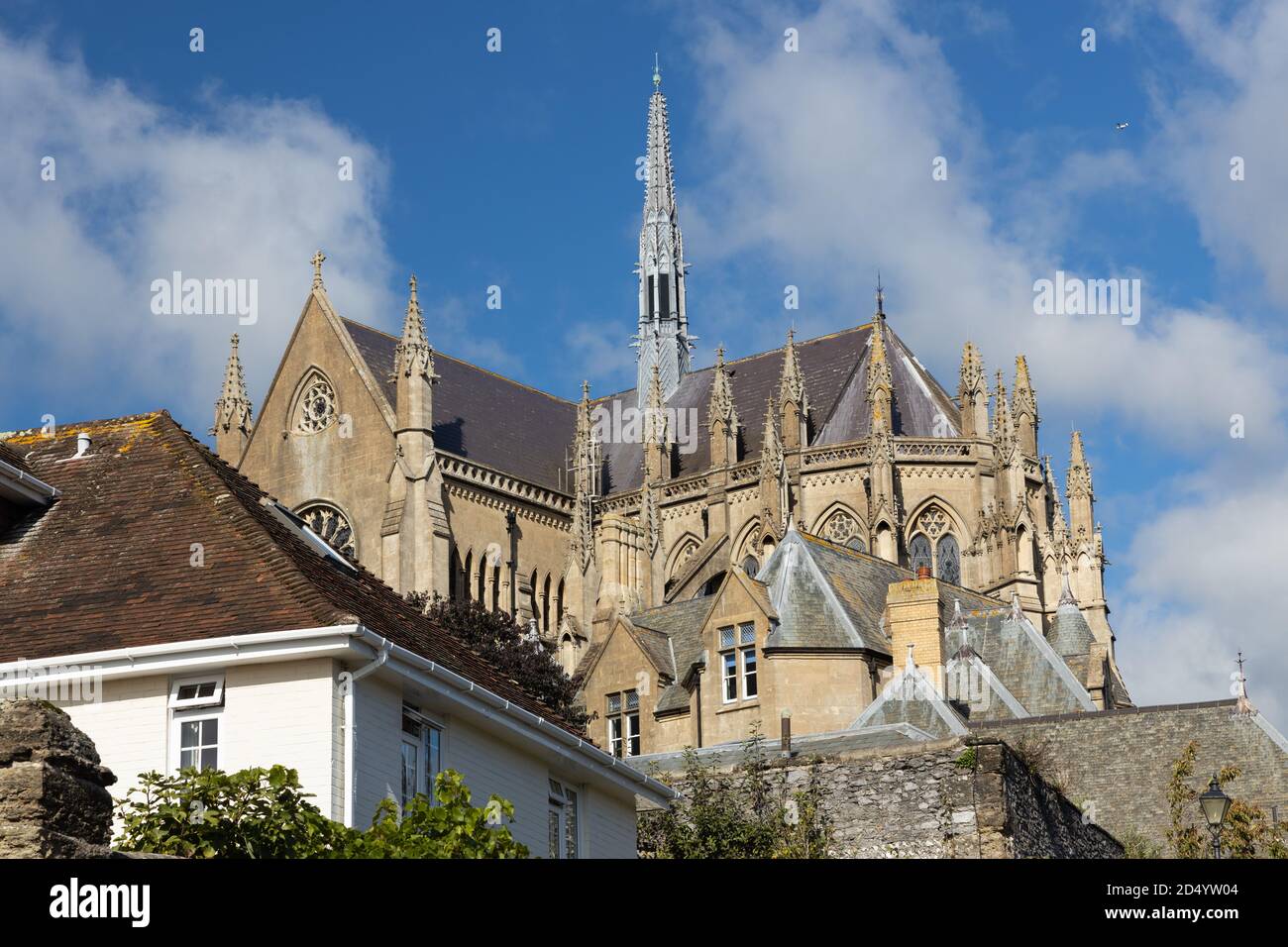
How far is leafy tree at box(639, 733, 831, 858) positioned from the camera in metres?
27.9

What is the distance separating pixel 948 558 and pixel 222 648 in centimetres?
5309

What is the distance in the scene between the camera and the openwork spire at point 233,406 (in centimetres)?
7450

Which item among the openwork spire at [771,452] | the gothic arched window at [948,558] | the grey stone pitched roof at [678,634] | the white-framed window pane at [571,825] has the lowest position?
the white-framed window pane at [571,825]

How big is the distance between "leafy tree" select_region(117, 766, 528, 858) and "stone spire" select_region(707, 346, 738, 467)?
188 ft

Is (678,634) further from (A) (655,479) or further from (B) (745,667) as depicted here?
(A) (655,479)

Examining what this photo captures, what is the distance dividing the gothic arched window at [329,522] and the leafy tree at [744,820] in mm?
42425

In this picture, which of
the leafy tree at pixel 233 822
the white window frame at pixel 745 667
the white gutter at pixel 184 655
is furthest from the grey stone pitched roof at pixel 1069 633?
the leafy tree at pixel 233 822

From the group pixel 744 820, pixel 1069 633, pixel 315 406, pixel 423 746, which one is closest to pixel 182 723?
pixel 423 746

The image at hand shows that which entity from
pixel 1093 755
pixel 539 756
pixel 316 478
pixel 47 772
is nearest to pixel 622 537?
pixel 316 478

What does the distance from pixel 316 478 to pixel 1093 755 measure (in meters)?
41.3

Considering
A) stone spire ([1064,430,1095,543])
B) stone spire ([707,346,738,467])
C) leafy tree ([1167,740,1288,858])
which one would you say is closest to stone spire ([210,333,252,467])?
stone spire ([707,346,738,467])

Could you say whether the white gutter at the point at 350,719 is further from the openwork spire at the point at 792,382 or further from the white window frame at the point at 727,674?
the openwork spire at the point at 792,382

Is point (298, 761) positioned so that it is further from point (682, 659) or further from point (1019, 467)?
point (1019, 467)

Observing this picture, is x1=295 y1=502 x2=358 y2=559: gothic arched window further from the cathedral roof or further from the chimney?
the chimney
